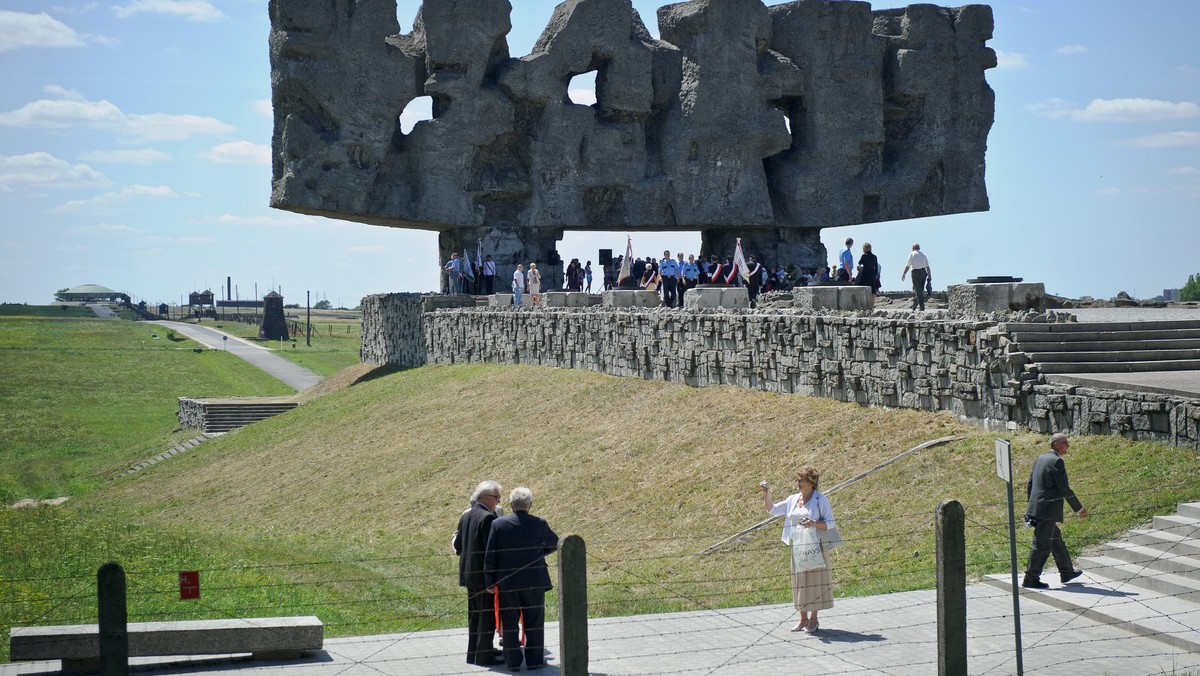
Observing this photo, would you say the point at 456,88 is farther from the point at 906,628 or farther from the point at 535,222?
the point at 906,628

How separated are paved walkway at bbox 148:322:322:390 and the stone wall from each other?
23.6m

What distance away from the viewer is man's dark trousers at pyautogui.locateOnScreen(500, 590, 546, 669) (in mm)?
9078

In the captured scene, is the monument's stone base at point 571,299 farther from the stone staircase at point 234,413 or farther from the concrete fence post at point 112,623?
the concrete fence post at point 112,623

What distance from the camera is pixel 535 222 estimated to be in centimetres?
4088

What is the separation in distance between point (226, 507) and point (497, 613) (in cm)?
1822

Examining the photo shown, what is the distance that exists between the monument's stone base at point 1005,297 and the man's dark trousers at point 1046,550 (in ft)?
31.2

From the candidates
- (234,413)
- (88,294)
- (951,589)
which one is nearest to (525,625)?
(951,589)

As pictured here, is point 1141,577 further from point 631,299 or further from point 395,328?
point 395,328

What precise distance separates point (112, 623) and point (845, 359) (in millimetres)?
14614

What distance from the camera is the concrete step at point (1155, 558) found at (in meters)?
10.9

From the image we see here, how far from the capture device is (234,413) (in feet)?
132

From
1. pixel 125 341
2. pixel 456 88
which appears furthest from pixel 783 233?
pixel 125 341

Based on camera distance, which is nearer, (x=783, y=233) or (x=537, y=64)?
(x=537, y=64)

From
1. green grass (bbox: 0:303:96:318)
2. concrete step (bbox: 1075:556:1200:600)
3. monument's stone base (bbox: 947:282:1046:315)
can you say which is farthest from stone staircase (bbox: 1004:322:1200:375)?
green grass (bbox: 0:303:96:318)
